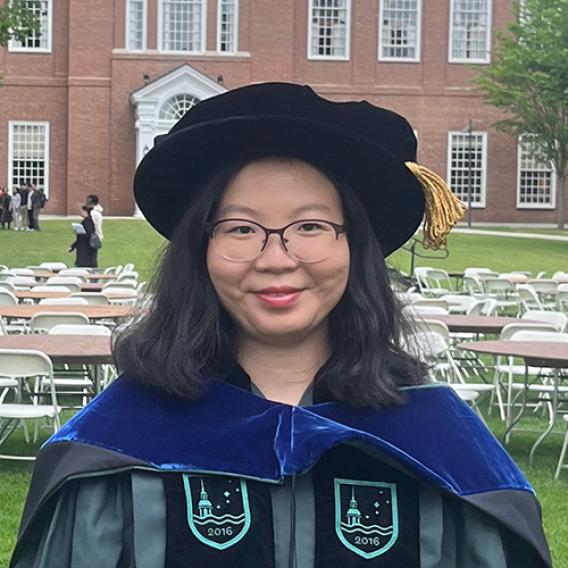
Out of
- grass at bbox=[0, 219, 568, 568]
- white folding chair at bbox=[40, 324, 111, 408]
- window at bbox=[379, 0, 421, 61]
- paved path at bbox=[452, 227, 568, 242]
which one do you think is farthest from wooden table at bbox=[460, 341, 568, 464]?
window at bbox=[379, 0, 421, 61]

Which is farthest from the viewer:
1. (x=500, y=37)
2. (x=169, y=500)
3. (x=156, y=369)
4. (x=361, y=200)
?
(x=500, y=37)

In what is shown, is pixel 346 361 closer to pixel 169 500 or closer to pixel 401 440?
pixel 401 440

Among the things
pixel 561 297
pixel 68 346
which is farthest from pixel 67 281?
pixel 68 346

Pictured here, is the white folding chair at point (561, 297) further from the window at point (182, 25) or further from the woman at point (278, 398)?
the window at point (182, 25)

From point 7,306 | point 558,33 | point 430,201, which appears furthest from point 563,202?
point 430,201

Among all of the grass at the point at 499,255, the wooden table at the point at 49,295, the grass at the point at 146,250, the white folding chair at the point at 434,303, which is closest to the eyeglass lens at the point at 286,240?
the grass at the point at 146,250

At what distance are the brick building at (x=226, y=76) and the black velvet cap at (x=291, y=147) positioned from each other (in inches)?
1635

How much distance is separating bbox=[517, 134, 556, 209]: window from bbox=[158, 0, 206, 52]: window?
11.8 m

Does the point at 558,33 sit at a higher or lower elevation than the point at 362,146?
higher

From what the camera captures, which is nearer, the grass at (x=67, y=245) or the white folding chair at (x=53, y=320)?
the white folding chair at (x=53, y=320)

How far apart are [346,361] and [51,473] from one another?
510mm

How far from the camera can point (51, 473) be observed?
6.83 ft

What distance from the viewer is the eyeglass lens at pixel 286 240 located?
2188mm

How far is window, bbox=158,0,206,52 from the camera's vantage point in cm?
4588
